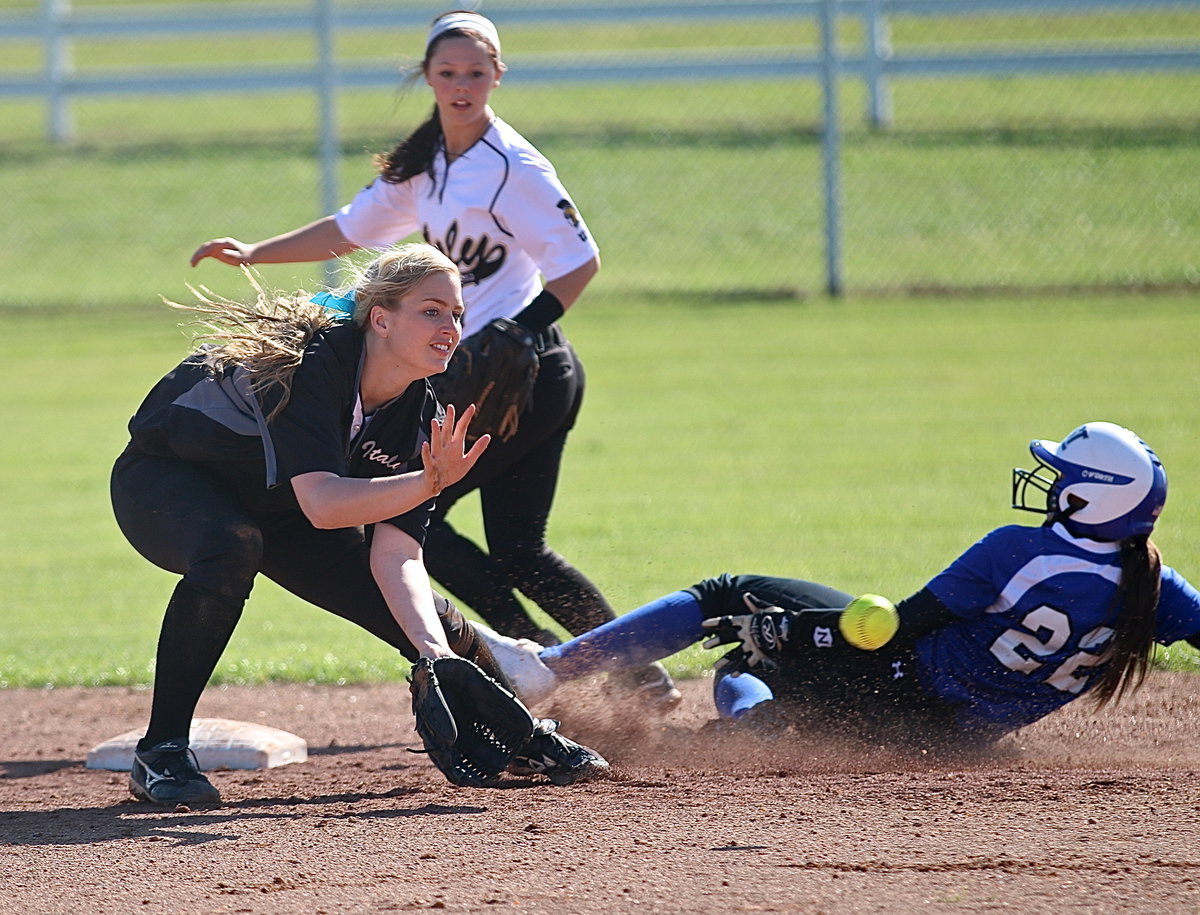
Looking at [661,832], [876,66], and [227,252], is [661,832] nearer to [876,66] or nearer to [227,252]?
[227,252]

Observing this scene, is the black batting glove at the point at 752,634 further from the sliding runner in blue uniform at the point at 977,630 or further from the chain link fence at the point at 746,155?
the chain link fence at the point at 746,155

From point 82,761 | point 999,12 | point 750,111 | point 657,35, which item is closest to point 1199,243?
point 999,12

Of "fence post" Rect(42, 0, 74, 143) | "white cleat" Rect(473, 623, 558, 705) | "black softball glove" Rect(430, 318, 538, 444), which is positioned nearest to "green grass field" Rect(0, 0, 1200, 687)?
"fence post" Rect(42, 0, 74, 143)

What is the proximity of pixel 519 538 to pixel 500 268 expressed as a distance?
0.85 meters

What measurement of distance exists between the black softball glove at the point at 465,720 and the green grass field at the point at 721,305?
77.5 inches

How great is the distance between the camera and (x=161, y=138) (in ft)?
73.7

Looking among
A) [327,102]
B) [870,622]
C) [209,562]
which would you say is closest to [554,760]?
[870,622]

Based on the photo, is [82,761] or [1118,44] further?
[1118,44]

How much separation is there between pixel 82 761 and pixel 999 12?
14.3m

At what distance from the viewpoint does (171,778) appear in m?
4.01

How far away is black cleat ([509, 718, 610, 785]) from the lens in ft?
13.5

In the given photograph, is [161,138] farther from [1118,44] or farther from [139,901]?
[139,901]

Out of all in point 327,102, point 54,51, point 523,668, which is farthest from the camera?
point 54,51

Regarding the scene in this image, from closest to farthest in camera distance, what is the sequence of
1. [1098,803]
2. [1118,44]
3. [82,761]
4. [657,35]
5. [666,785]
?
1. [1098,803]
2. [666,785]
3. [82,761]
4. [1118,44]
5. [657,35]
